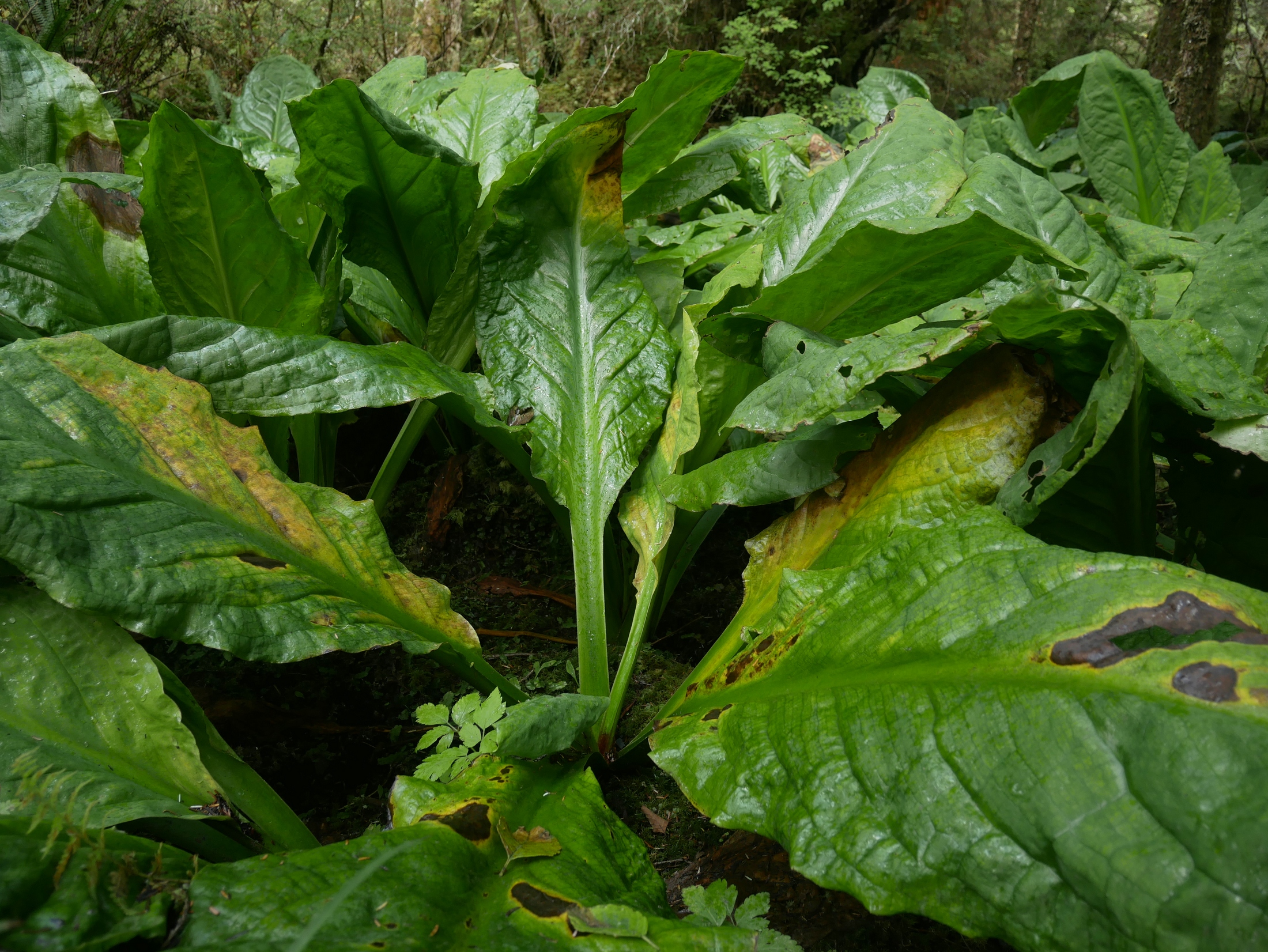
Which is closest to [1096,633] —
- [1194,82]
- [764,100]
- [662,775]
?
[662,775]

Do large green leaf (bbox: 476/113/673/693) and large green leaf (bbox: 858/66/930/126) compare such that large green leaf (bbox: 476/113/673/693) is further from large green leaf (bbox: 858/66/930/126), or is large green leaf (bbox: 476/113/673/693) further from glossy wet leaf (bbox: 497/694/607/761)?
large green leaf (bbox: 858/66/930/126)

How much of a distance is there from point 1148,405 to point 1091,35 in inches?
311

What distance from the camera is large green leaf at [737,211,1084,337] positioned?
95 cm

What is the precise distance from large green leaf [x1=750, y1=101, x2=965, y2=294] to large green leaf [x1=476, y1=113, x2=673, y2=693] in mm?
280

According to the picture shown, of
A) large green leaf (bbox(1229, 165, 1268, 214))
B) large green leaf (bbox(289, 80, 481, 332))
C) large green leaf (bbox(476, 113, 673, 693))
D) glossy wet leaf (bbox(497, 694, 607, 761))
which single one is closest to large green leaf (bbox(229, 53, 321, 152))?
large green leaf (bbox(289, 80, 481, 332))

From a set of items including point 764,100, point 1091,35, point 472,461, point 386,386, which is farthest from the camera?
point 1091,35

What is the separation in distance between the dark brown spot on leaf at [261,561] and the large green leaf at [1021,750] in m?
0.51

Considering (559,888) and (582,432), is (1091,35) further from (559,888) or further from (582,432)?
(559,888)

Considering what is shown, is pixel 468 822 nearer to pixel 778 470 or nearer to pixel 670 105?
pixel 778 470

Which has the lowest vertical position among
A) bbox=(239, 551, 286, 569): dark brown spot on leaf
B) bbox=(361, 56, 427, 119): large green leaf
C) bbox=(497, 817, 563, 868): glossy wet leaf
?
bbox=(497, 817, 563, 868): glossy wet leaf

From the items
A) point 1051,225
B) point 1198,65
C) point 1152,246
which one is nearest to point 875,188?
point 1051,225

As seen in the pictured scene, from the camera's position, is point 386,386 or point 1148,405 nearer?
point 1148,405

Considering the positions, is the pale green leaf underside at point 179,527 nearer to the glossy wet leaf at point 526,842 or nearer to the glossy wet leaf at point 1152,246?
the glossy wet leaf at point 526,842

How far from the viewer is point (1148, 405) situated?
0.90 meters
